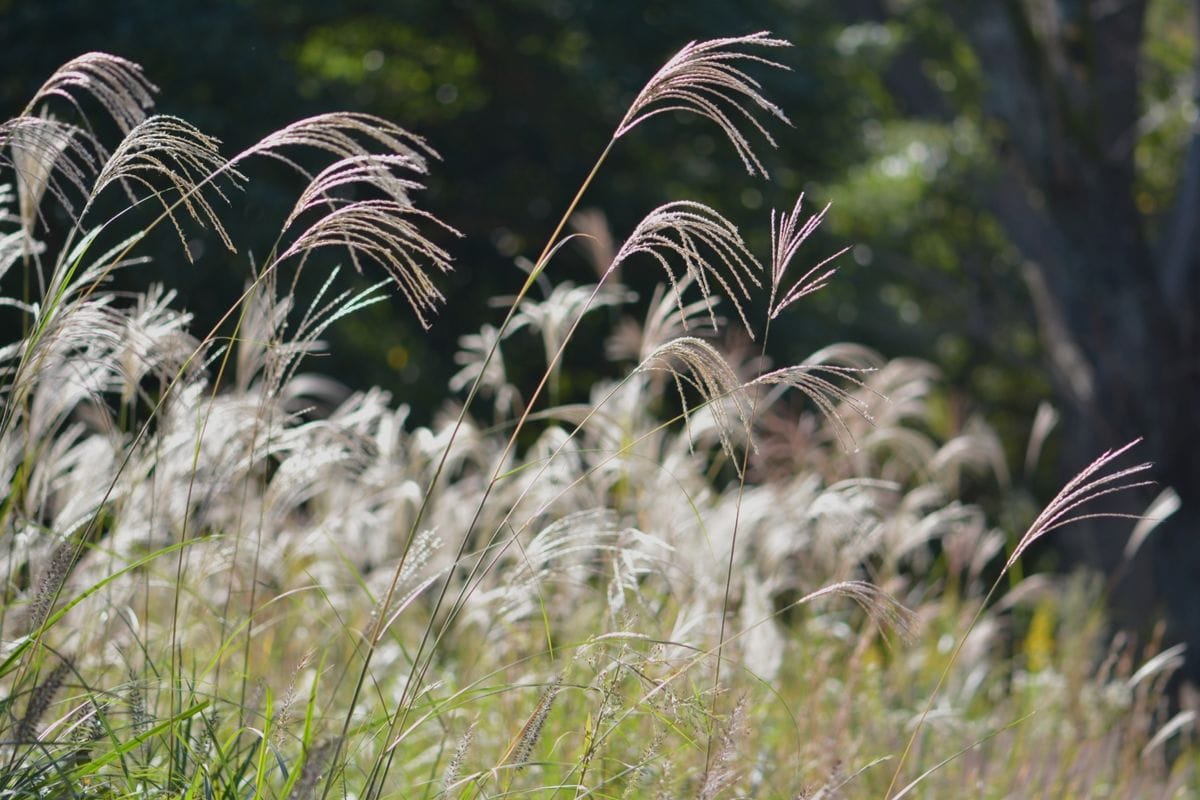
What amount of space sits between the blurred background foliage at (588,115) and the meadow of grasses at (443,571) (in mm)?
2086

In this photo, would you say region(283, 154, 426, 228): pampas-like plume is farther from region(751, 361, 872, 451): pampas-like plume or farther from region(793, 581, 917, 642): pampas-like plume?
region(793, 581, 917, 642): pampas-like plume

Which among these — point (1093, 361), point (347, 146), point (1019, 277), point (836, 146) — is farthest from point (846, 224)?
point (347, 146)

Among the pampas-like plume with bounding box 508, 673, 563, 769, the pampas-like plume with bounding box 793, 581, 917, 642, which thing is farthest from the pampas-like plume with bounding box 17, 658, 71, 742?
the pampas-like plume with bounding box 793, 581, 917, 642

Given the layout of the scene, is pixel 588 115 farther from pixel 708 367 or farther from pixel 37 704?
pixel 37 704

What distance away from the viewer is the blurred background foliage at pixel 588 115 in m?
7.82

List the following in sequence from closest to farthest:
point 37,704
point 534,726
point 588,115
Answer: point 37,704 → point 534,726 → point 588,115

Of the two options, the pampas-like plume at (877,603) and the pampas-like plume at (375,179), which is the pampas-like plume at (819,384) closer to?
the pampas-like plume at (877,603)

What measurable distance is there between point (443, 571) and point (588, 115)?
8946 mm

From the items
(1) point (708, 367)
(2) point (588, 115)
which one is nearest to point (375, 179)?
(1) point (708, 367)

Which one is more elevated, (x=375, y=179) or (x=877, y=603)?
(x=375, y=179)

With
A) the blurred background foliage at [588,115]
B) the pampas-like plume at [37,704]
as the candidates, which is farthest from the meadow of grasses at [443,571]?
the blurred background foliage at [588,115]

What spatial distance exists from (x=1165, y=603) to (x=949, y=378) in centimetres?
999

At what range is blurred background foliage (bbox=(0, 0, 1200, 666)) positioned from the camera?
7820 mm

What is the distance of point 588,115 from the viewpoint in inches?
414
